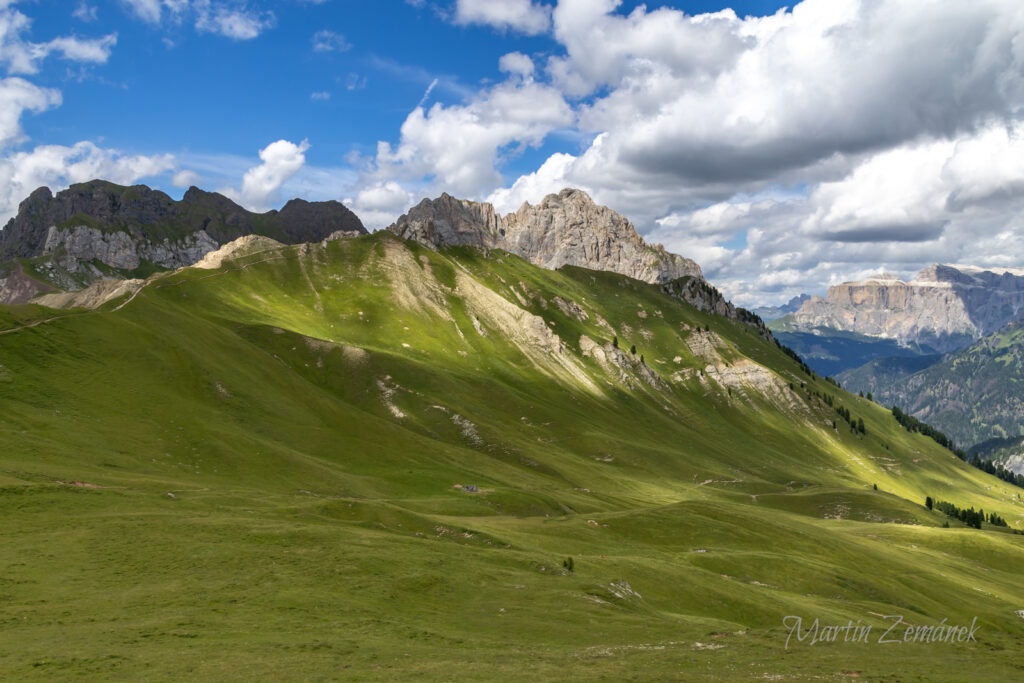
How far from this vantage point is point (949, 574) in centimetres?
12569

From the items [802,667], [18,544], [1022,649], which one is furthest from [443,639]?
[1022,649]

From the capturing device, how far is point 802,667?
129 feet

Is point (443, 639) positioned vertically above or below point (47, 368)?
below

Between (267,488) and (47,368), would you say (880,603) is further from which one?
(47,368)

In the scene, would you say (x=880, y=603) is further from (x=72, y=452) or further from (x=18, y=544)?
(x=72, y=452)

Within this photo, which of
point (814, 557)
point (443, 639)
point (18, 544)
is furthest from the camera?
point (814, 557)

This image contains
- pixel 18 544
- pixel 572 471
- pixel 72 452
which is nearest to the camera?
pixel 18 544

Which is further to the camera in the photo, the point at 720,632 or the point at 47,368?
the point at 47,368

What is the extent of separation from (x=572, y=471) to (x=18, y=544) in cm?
13638

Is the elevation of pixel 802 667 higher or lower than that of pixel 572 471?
higher

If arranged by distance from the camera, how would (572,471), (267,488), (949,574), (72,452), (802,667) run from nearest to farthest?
(802,667) < (72,452) < (267,488) < (949,574) < (572,471)

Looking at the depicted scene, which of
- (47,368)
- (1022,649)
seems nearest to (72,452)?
(47,368)

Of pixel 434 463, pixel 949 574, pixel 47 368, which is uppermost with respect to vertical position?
pixel 47 368

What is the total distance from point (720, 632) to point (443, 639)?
26.2m
